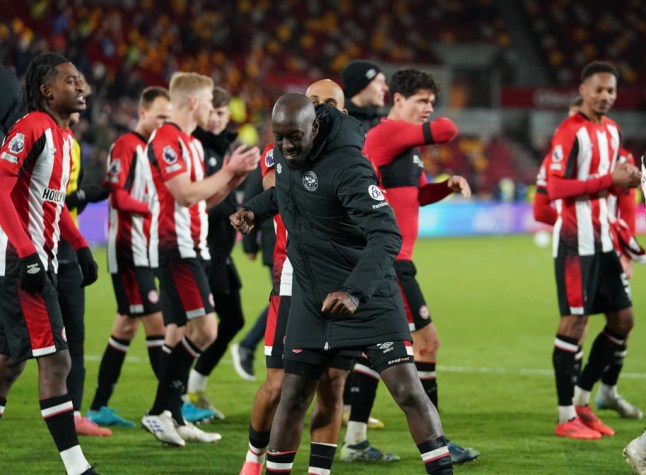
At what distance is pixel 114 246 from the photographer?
7.57 meters

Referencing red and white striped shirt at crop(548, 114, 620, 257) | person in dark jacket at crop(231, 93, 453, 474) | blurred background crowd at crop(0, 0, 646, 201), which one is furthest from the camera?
blurred background crowd at crop(0, 0, 646, 201)

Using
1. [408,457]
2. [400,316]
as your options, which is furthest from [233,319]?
[400,316]

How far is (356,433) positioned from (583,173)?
239 cm

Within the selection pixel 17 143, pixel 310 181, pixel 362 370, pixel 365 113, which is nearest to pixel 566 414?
pixel 362 370

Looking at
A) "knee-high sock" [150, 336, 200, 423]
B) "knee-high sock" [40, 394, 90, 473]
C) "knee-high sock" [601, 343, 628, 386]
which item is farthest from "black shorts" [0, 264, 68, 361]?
"knee-high sock" [601, 343, 628, 386]

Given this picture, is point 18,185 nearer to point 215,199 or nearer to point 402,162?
point 215,199

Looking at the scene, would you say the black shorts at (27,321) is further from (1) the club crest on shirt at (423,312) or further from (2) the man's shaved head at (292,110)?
(1) the club crest on shirt at (423,312)

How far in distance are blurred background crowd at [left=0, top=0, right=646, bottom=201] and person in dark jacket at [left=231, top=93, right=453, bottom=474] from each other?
19.4 meters

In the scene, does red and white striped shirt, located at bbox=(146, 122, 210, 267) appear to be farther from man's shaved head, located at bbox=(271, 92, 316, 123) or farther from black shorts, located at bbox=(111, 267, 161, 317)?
man's shaved head, located at bbox=(271, 92, 316, 123)

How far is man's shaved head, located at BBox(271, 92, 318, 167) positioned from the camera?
4508 millimetres

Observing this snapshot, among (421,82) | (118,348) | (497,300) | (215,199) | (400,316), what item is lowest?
(497,300)

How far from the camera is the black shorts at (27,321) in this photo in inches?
210

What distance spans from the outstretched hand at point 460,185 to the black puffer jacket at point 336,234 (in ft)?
5.38

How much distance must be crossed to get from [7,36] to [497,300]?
13.4 m
